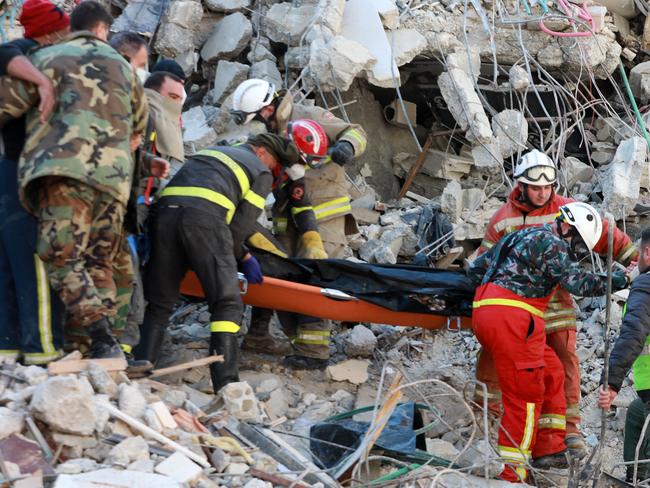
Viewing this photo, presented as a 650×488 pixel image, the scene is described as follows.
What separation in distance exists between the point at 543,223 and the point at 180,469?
3.19m

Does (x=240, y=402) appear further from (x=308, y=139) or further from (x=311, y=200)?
(x=311, y=200)

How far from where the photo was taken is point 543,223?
6.42 m

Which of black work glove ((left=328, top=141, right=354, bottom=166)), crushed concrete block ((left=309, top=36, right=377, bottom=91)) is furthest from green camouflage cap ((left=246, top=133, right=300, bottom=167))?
crushed concrete block ((left=309, top=36, right=377, bottom=91))

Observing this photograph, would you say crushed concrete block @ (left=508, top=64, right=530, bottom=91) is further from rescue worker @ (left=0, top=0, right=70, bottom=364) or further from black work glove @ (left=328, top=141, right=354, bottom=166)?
rescue worker @ (left=0, top=0, right=70, bottom=364)

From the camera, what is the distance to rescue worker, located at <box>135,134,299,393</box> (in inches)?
216

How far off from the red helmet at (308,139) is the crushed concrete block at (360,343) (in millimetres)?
1213

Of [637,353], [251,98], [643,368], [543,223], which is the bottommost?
[643,368]

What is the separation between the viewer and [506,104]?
31.6 feet

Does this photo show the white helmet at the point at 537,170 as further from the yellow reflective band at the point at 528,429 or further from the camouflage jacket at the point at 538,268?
the yellow reflective band at the point at 528,429

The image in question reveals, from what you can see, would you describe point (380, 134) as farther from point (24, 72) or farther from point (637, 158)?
point (24, 72)

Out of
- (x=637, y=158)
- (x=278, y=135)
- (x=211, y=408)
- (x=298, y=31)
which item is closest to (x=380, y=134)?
(x=298, y=31)

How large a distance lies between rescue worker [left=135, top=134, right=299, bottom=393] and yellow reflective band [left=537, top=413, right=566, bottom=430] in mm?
1735

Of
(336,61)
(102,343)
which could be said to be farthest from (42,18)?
(336,61)

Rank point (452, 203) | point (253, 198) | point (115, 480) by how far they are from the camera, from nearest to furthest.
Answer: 1. point (115, 480)
2. point (253, 198)
3. point (452, 203)
